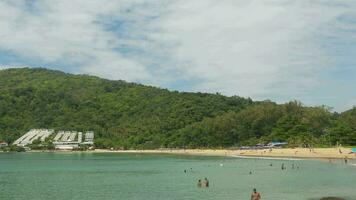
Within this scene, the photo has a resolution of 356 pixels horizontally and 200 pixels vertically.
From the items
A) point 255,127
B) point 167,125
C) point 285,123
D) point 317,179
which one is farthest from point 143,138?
point 317,179

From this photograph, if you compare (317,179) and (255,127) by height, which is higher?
(255,127)

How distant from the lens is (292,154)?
3952 inches

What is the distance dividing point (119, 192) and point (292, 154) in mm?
60774

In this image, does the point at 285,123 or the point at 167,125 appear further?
the point at 167,125

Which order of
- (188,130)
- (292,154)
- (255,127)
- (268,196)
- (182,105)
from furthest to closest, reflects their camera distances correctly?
1. (182,105)
2. (188,130)
3. (255,127)
4. (292,154)
5. (268,196)

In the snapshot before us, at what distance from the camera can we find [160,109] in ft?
650

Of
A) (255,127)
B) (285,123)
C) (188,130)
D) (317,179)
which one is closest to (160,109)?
(188,130)

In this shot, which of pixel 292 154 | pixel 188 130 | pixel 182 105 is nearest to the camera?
pixel 292 154

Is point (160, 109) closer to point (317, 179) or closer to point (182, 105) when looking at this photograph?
point (182, 105)

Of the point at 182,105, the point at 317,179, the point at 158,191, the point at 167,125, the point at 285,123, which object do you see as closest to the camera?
the point at 158,191

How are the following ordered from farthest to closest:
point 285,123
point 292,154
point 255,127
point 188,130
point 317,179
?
point 188,130 < point 255,127 < point 285,123 < point 292,154 < point 317,179

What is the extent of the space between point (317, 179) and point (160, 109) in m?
147

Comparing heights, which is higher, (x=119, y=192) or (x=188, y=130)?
(x=188, y=130)

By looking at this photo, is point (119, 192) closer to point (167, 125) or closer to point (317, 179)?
point (317, 179)
